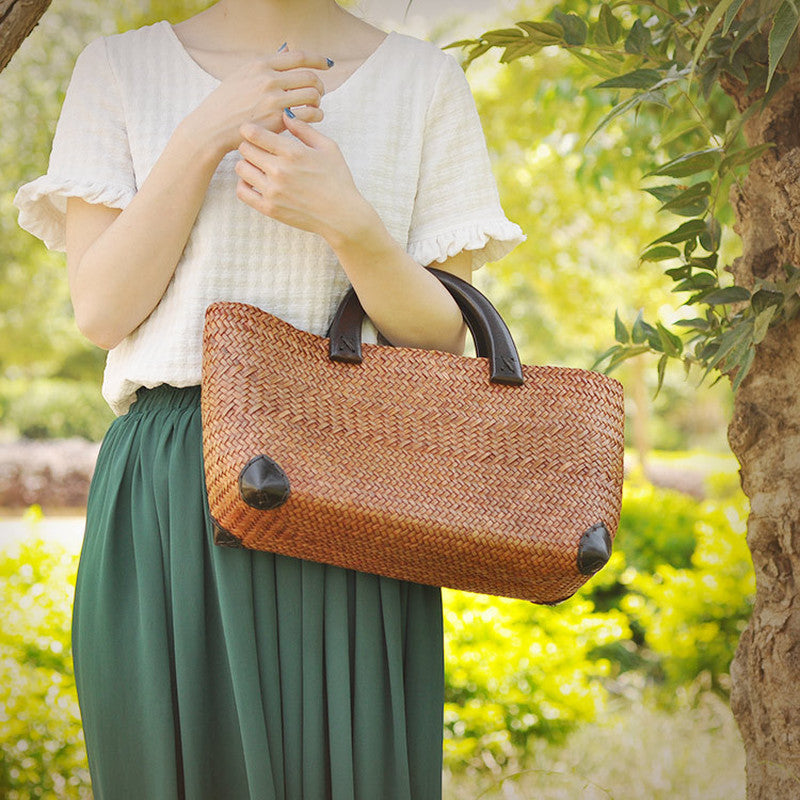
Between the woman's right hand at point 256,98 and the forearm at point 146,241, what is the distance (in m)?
0.02

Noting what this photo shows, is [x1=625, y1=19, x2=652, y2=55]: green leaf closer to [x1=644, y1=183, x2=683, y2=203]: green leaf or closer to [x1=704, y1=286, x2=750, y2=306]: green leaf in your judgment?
[x1=644, y1=183, x2=683, y2=203]: green leaf

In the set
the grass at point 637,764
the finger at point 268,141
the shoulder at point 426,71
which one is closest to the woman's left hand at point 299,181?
the finger at point 268,141

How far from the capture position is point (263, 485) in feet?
3.20

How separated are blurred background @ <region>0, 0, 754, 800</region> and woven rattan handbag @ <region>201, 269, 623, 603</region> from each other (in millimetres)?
512

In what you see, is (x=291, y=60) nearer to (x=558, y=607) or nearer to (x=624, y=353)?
(x=624, y=353)

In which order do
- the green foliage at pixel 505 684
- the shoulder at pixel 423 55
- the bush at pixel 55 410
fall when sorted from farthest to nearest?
the bush at pixel 55 410 < the green foliage at pixel 505 684 < the shoulder at pixel 423 55

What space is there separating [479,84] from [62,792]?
20.0 ft

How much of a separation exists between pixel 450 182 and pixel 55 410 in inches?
652

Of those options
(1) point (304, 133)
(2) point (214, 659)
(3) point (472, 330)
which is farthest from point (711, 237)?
(2) point (214, 659)

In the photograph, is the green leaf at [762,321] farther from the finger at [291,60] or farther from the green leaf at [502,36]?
the finger at [291,60]

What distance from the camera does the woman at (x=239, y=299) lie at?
1096mm

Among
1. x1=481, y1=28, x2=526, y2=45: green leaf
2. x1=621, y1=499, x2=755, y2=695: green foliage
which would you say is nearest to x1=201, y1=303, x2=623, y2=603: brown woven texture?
x1=481, y1=28, x2=526, y2=45: green leaf

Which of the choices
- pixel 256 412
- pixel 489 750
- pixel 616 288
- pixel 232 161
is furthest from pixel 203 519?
pixel 616 288

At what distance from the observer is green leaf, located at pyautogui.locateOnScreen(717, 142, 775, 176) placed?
1.46 meters
